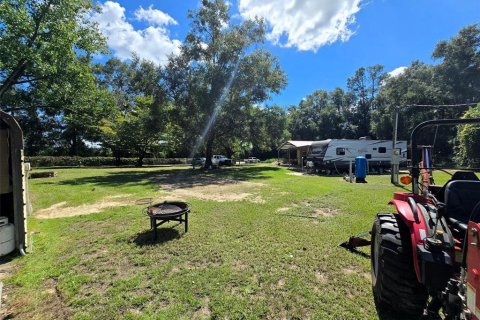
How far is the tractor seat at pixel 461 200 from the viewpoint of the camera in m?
2.17

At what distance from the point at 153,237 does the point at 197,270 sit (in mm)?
1730

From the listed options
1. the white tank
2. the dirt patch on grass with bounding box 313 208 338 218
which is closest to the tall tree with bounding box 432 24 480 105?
the dirt patch on grass with bounding box 313 208 338 218

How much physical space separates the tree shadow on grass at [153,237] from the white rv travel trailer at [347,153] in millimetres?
17097

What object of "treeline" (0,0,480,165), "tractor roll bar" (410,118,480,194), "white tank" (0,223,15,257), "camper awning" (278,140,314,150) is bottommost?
"white tank" (0,223,15,257)

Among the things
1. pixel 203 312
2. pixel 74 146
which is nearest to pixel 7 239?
pixel 203 312

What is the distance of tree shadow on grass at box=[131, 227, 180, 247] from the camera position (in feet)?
15.6

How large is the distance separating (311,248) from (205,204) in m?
4.38

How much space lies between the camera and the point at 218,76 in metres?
19.7

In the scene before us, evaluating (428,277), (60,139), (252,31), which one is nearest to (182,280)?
(428,277)

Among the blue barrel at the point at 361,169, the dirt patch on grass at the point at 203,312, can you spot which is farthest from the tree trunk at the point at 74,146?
the dirt patch on grass at the point at 203,312

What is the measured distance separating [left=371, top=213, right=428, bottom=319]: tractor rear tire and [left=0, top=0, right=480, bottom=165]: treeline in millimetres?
1797

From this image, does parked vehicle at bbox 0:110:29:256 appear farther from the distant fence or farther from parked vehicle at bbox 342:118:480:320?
the distant fence

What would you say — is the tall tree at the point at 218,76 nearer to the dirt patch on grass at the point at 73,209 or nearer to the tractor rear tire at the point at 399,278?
the dirt patch on grass at the point at 73,209

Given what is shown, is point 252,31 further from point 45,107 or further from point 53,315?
point 53,315
